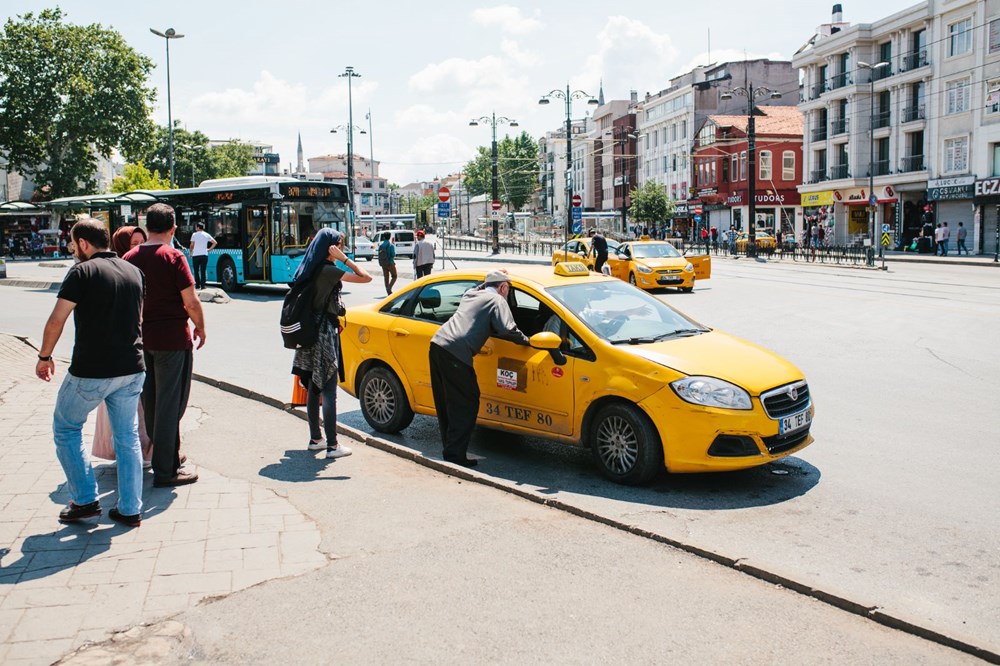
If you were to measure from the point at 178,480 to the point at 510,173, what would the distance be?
122m

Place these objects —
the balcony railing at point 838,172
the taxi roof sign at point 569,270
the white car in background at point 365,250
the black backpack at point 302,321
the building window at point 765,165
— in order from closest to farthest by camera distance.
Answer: the black backpack at point 302,321 → the taxi roof sign at point 569,270 → the white car in background at point 365,250 → the balcony railing at point 838,172 → the building window at point 765,165

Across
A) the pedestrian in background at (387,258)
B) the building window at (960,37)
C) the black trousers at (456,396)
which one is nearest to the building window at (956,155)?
the building window at (960,37)

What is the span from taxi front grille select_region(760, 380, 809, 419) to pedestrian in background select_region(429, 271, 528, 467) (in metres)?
1.82

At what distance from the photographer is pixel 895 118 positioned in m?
50.1

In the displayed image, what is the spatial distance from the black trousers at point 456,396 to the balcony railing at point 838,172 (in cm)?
5303

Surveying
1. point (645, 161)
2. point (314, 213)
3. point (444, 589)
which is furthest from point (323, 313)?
point (645, 161)

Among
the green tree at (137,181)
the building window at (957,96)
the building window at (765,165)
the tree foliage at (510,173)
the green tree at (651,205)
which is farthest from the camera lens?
the tree foliage at (510,173)

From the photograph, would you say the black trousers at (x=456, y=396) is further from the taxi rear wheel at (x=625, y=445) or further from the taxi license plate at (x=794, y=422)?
the taxi license plate at (x=794, y=422)

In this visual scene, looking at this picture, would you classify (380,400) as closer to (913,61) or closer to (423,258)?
(423,258)

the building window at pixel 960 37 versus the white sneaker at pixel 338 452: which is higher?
the building window at pixel 960 37

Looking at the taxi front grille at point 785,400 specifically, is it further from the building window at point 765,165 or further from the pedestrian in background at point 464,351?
the building window at point 765,165

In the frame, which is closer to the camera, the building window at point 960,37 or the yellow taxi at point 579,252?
the yellow taxi at point 579,252

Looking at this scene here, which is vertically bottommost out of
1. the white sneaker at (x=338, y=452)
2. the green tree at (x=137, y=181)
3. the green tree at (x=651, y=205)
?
the white sneaker at (x=338, y=452)

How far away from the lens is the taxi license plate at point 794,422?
246 inches
